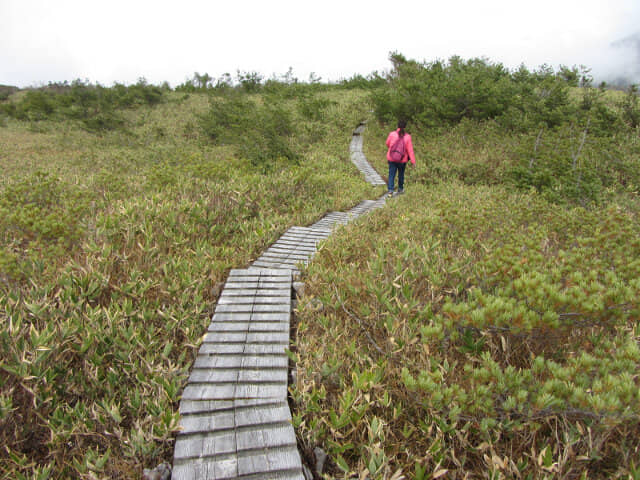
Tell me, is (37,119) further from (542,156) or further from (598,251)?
(598,251)

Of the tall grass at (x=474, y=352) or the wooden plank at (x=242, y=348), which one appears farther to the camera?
the wooden plank at (x=242, y=348)

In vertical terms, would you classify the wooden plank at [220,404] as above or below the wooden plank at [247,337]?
below

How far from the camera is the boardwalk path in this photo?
7.39 ft

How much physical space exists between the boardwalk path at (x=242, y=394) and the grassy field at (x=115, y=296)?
0.18 meters

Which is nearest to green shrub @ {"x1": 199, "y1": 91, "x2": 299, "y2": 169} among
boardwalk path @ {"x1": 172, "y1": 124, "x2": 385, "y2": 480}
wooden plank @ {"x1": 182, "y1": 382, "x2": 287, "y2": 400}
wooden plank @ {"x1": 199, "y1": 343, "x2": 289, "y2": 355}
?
boardwalk path @ {"x1": 172, "y1": 124, "x2": 385, "y2": 480}

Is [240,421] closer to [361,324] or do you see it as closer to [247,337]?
[247,337]

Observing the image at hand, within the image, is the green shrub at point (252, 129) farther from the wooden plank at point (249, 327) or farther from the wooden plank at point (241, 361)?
the wooden plank at point (241, 361)

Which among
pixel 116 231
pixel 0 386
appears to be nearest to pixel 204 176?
pixel 116 231

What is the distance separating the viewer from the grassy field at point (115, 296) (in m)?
2.42

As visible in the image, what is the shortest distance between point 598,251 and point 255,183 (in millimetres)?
5794

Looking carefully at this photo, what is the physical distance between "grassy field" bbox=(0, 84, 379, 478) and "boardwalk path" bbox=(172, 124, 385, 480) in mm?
175

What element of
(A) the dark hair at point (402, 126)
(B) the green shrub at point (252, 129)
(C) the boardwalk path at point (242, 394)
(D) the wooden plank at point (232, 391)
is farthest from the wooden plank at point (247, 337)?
(B) the green shrub at point (252, 129)

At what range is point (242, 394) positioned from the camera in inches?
108

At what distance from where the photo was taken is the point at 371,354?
10.4 feet
